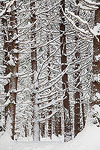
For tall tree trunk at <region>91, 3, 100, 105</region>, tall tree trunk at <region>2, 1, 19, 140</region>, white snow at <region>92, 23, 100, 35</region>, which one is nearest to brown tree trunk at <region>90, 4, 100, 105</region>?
tall tree trunk at <region>91, 3, 100, 105</region>

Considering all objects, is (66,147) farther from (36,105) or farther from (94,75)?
(36,105)

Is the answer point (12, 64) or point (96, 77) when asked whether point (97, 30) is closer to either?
point (96, 77)

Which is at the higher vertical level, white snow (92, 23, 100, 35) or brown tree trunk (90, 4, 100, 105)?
white snow (92, 23, 100, 35)

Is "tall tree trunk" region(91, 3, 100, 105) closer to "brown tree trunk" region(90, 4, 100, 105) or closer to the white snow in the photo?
"brown tree trunk" region(90, 4, 100, 105)

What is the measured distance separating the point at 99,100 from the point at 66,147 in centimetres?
110

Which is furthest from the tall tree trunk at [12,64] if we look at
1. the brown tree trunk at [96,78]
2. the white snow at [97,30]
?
the white snow at [97,30]

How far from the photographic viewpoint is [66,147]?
188 inches

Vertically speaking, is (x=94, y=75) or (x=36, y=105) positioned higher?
(x=94, y=75)

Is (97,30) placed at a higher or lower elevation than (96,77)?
higher

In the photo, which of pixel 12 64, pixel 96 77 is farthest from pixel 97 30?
pixel 12 64

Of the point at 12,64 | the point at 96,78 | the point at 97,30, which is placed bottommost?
the point at 12,64

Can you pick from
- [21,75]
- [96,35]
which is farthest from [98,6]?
[21,75]

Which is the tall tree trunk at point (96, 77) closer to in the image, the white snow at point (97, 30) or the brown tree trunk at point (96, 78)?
the brown tree trunk at point (96, 78)

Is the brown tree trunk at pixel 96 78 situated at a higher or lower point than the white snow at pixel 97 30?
lower
